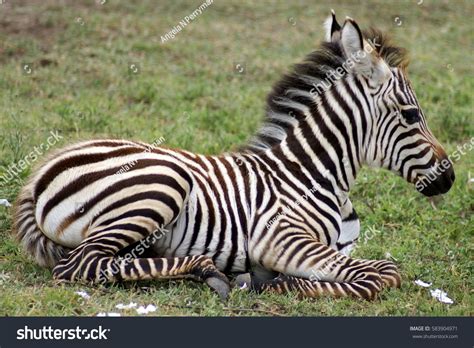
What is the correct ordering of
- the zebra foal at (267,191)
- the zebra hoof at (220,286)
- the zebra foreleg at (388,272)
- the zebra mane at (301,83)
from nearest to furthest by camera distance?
the zebra hoof at (220,286), the zebra foal at (267,191), the zebra foreleg at (388,272), the zebra mane at (301,83)

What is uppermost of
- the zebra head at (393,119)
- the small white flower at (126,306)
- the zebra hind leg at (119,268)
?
the zebra head at (393,119)

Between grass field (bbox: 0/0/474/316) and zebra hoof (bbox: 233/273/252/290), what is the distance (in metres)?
0.18

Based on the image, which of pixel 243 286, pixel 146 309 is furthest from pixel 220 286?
pixel 146 309

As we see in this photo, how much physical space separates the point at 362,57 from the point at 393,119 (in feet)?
2.08

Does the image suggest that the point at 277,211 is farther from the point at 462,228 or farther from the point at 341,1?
the point at 341,1

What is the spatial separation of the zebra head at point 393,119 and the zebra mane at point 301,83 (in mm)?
11

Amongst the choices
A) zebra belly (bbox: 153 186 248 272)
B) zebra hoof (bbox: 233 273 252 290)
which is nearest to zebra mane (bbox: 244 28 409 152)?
zebra belly (bbox: 153 186 248 272)

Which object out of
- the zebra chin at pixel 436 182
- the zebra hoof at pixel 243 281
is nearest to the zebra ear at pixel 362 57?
the zebra chin at pixel 436 182

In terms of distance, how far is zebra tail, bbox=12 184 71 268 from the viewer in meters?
7.65

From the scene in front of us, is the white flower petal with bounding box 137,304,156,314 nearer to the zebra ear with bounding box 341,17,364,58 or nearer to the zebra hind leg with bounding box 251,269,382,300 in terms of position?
the zebra hind leg with bounding box 251,269,382,300

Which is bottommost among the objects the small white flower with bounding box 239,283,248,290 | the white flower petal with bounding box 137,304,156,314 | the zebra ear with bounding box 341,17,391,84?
the small white flower with bounding box 239,283,248,290

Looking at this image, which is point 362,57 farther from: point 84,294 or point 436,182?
point 84,294

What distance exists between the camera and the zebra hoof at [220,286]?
23.3ft

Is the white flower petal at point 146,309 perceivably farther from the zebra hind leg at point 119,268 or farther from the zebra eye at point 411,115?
the zebra eye at point 411,115
